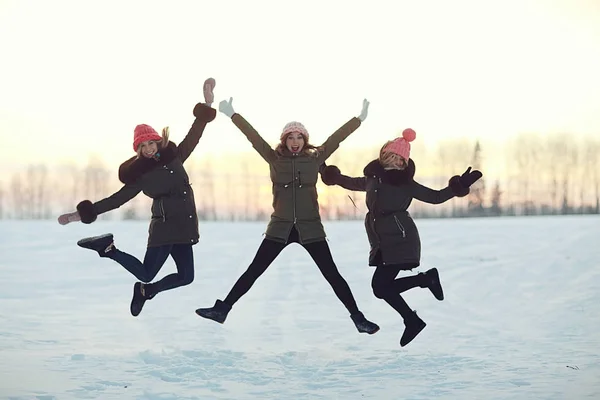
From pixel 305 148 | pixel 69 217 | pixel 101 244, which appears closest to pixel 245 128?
pixel 305 148

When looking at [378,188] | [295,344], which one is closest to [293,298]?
[295,344]

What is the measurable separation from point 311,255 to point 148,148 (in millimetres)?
1866

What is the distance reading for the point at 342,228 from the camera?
29.1m

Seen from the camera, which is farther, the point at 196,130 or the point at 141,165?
the point at 196,130

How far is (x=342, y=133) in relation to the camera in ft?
26.7

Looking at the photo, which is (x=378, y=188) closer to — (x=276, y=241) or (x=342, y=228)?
(x=276, y=241)

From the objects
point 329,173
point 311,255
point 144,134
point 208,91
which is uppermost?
point 208,91

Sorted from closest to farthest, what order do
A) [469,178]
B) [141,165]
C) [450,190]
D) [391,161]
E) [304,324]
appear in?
1. [469,178]
2. [450,190]
3. [141,165]
4. [391,161]
5. [304,324]

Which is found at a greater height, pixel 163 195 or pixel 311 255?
pixel 163 195

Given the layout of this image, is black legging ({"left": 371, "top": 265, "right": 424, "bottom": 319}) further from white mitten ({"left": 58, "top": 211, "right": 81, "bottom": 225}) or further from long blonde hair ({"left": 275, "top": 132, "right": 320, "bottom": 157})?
white mitten ({"left": 58, "top": 211, "right": 81, "bottom": 225})

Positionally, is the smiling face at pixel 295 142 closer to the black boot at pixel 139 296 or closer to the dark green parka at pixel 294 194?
the dark green parka at pixel 294 194

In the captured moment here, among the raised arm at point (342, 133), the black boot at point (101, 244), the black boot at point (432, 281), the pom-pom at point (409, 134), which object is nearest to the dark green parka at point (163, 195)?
the black boot at point (101, 244)

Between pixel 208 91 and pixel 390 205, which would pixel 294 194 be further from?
pixel 208 91

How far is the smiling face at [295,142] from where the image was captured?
7855mm
